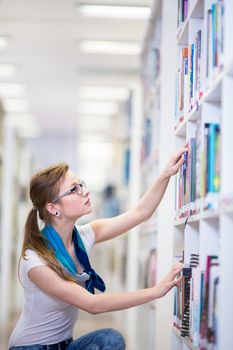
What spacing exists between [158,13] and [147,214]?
1460 millimetres

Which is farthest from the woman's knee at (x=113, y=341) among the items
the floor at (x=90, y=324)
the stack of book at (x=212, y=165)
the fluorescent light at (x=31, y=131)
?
the fluorescent light at (x=31, y=131)

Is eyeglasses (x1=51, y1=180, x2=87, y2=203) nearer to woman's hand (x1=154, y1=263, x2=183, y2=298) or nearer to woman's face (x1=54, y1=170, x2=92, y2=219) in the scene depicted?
woman's face (x1=54, y1=170, x2=92, y2=219)

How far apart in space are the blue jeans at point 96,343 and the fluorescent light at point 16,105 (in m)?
7.11

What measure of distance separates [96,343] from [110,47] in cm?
450

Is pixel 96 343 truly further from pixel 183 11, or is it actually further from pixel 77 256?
pixel 183 11

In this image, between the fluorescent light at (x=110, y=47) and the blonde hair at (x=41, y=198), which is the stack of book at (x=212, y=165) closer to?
the blonde hair at (x=41, y=198)

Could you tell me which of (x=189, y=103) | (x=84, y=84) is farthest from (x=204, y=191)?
(x=84, y=84)

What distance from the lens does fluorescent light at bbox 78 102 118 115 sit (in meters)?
9.53

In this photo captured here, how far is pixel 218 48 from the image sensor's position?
1.95 m

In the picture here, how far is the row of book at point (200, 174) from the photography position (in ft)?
6.50

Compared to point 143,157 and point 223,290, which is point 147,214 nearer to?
point 223,290

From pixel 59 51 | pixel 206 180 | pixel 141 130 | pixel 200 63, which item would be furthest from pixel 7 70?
pixel 206 180

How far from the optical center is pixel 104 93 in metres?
8.70

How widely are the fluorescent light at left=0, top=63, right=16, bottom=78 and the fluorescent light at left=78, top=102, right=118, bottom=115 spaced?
1.83m
